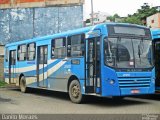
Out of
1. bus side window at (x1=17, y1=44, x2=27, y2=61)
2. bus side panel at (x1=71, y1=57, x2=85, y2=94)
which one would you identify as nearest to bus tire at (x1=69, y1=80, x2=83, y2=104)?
bus side panel at (x1=71, y1=57, x2=85, y2=94)

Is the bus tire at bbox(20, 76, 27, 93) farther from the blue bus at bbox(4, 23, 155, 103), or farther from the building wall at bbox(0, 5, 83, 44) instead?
the building wall at bbox(0, 5, 83, 44)

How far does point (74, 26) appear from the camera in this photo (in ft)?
120

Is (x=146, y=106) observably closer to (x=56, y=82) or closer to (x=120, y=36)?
(x=120, y=36)

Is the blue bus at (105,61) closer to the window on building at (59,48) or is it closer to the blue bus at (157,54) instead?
the window on building at (59,48)

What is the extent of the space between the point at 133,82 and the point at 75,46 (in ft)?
9.37

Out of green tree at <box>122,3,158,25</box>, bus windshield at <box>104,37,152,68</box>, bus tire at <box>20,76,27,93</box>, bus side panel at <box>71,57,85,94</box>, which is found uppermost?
green tree at <box>122,3,158,25</box>

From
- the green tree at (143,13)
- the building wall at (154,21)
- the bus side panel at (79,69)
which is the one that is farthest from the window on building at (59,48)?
the green tree at (143,13)

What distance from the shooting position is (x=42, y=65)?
18.5 m

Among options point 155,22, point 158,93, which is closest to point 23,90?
point 158,93

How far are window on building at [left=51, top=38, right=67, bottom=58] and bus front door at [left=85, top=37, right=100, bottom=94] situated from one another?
1.95 meters

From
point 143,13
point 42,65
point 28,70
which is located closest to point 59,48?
point 42,65

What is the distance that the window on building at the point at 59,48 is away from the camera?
1636cm

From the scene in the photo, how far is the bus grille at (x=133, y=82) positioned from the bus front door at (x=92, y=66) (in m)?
0.84

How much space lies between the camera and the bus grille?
13828 mm
